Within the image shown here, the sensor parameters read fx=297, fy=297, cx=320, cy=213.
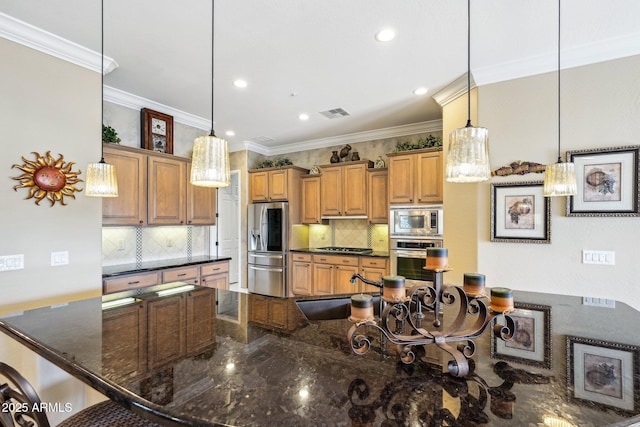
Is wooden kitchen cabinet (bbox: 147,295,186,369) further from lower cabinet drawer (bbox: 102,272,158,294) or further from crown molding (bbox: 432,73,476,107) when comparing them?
crown molding (bbox: 432,73,476,107)

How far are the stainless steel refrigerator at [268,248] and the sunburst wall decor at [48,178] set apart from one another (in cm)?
299

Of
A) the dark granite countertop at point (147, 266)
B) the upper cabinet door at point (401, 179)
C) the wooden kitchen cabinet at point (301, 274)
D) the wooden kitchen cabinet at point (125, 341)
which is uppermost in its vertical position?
the upper cabinet door at point (401, 179)

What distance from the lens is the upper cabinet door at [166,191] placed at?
352 cm

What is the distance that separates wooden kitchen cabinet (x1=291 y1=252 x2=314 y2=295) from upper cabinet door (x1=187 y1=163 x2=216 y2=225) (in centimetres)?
156

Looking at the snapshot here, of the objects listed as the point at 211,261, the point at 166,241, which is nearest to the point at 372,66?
the point at 211,261

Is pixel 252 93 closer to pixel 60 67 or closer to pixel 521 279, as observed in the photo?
pixel 60 67

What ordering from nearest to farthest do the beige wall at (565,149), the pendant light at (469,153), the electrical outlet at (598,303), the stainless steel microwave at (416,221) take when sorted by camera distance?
the pendant light at (469,153)
the electrical outlet at (598,303)
the beige wall at (565,149)
the stainless steel microwave at (416,221)

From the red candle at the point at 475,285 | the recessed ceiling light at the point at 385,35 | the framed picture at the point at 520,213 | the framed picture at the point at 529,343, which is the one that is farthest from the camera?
the framed picture at the point at 520,213

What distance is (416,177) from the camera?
396 cm

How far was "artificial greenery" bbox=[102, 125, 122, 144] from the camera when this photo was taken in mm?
3093

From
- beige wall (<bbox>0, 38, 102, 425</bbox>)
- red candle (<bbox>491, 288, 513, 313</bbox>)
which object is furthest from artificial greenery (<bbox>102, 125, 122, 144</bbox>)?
red candle (<bbox>491, 288, 513, 313</bbox>)

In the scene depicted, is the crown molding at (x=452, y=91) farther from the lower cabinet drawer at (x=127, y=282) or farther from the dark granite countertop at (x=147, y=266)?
the lower cabinet drawer at (x=127, y=282)

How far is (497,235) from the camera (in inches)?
110

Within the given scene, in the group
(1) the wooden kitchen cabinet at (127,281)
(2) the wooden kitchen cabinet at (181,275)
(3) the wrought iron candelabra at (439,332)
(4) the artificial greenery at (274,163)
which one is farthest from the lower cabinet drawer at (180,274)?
(3) the wrought iron candelabra at (439,332)
